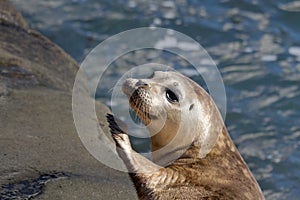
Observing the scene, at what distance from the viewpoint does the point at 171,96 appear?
5.32 metres

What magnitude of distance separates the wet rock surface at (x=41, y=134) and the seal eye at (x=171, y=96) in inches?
31.1

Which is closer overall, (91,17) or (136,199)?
(136,199)

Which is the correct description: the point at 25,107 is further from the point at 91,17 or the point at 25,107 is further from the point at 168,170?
the point at 91,17

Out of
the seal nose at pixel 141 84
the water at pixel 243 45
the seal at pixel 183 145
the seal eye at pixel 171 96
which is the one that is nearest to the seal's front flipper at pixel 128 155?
the seal at pixel 183 145

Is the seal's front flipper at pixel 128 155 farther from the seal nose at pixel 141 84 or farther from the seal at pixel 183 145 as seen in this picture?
the seal nose at pixel 141 84

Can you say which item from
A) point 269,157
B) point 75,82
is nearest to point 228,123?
point 269,157

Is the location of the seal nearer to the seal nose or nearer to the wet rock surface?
the seal nose

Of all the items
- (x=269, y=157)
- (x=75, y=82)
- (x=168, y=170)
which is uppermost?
(x=168, y=170)

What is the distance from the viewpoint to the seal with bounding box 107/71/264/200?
5.02 metres

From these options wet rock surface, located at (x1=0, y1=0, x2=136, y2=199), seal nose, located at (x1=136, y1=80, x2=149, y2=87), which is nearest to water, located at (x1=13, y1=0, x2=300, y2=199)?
wet rock surface, located at (x1=0, y1=0, x2=136, y2=199)

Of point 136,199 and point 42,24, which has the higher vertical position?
point 136,199

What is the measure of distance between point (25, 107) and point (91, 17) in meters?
4.85

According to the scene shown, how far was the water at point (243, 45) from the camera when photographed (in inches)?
341

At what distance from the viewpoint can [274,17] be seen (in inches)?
456
